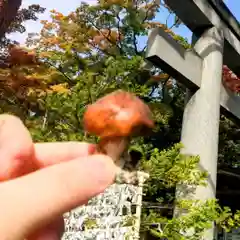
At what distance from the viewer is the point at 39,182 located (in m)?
0.50

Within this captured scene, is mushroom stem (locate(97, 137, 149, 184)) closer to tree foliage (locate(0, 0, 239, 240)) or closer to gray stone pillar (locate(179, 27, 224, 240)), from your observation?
tree foliage (locate(0, 0, 239, 240))

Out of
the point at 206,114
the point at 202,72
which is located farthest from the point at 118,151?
the point at 202,72

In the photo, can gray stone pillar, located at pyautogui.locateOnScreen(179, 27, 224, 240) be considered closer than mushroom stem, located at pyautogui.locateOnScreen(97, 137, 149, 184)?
No

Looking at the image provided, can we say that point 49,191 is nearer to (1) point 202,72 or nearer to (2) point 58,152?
(2) point 58,152

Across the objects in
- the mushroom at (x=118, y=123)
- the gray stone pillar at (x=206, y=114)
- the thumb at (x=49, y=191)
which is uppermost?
the gray stone pillar at (x=206, y=114)

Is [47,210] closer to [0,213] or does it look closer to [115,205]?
[0,213]

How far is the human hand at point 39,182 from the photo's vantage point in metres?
0.48

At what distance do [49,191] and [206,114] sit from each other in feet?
8.39

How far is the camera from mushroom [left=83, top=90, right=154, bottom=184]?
512mm

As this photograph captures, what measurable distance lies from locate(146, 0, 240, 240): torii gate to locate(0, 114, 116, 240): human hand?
2.21 meters

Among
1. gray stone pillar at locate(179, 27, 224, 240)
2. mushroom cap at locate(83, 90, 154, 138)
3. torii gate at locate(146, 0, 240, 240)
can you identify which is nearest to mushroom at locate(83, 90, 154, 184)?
mushroom cap at locate(83, 90, 154, 138)

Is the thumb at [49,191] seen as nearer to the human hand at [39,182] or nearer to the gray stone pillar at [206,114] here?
the human hand at [39,182]

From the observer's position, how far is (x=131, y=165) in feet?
1.76

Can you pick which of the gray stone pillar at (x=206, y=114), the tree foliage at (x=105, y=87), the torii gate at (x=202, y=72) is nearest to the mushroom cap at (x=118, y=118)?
the tree foliage at (x=105, y=87)
